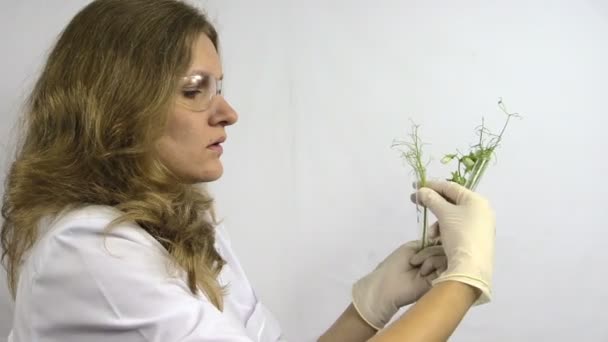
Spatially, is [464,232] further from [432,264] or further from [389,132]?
[389,132]

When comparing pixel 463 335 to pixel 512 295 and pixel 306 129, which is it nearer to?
pixel 512 295

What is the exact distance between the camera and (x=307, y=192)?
4.13ft

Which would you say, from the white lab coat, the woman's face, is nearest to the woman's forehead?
the woman's face

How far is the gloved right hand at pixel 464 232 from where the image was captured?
91 centimetres

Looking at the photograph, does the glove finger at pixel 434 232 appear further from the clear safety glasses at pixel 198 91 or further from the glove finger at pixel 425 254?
the clear safety glasses at pixel 198 91

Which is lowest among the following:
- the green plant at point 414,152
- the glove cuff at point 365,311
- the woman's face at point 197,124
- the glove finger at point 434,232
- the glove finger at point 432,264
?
the glove cuff at point 365,311

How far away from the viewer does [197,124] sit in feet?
2.90

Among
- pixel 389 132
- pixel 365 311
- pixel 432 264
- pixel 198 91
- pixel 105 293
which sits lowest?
pixel 365 311

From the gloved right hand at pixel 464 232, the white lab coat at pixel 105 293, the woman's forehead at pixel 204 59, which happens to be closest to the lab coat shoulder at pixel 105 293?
the white lab coat at pixel 105 293

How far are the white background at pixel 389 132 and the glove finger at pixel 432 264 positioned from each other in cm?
16

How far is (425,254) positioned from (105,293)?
0.63 m

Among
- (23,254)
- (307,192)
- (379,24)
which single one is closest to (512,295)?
(307,192)

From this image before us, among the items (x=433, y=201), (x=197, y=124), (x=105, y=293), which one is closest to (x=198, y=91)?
(x=197, y=124)

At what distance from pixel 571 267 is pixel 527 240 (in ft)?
0.36
